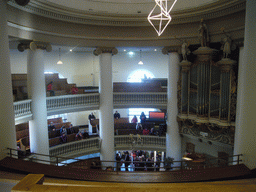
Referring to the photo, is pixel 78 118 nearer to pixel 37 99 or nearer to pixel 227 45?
pixel 37 99

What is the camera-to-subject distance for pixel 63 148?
13.1 metres

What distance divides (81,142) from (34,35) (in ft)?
23.9

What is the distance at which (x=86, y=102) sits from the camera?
44.5 ft

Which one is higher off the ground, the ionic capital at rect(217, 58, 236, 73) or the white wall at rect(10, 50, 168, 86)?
the white wall at rect(10, 50, 168, 86)

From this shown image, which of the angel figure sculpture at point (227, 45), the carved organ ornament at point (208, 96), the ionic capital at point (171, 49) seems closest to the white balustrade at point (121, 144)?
the carved organ ornament at point (208, 96)

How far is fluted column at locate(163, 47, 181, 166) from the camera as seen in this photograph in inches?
512

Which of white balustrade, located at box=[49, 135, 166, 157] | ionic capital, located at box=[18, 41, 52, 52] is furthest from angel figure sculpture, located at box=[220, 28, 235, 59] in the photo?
ionic capital, located at box=[18, 41, 52, 52]

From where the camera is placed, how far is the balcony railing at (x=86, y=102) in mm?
10797

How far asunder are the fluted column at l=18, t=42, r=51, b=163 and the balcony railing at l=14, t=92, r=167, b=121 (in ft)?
1.30

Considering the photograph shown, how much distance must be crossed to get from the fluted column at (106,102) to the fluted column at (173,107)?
3.72 meters

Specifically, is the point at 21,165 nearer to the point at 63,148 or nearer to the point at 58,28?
the point at 63,148

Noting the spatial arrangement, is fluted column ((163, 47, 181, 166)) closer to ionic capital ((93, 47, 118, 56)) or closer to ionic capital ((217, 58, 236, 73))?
ionic capital ((217, 58, 236, 73))

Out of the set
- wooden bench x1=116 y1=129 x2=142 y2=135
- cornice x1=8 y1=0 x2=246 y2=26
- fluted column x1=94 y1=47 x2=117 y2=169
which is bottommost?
wooden bench x1=116 y1=129 x2=142 y2=135

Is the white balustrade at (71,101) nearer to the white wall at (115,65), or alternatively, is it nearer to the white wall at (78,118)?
the white wall at (115,65)
